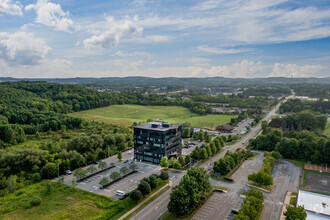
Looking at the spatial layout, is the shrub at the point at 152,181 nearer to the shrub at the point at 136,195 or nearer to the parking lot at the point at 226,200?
the shrub at the point at 136,195

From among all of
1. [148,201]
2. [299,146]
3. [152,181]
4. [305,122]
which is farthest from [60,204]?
[305,122]

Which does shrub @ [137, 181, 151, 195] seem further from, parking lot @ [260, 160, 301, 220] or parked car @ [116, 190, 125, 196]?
parking lot @ [260, 160, 301, 220]

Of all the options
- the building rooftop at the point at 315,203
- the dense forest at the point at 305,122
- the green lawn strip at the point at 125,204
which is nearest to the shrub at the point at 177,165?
the green lawn strip at the point at 125,204

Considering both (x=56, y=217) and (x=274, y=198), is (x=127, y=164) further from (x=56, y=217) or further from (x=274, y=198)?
(x=274, y=198)

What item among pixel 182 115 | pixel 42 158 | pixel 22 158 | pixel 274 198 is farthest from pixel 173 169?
pixel 182 115

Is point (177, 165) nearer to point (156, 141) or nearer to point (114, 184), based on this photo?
point (156, 141)

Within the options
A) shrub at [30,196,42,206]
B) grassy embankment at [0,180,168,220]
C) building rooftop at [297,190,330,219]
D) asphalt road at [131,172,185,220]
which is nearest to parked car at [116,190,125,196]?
grassy embankment at [0,180,168,220]
